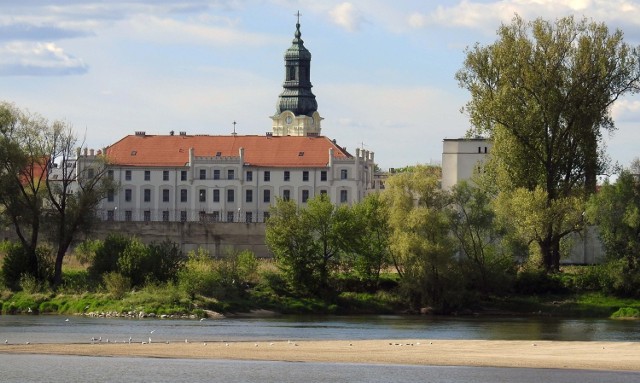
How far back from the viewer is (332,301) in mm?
93375

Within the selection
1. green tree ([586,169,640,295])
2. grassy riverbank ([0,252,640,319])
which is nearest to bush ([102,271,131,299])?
grassy riverbank ([0,252,640,319])

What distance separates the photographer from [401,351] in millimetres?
59969

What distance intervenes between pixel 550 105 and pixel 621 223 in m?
8.36

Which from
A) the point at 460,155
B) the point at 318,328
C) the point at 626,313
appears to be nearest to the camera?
the point at 318,328

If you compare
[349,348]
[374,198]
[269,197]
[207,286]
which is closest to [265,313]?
[207,286]

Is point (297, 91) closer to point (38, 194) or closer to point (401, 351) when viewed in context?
point (38, 194)

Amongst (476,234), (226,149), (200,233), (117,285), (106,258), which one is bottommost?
(117,285)

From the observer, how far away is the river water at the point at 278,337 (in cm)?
5131

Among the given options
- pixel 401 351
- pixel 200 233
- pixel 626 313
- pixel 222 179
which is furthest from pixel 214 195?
pixel 401 351

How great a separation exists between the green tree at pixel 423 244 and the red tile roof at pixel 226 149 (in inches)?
1828

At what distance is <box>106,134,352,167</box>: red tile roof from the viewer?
13850 centimetres

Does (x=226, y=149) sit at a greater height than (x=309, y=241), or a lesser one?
greater

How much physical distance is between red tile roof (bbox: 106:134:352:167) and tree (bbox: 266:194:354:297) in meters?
42.3

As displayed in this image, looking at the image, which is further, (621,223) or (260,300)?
(260,300)
